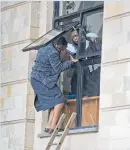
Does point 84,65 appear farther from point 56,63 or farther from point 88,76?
point 56,63

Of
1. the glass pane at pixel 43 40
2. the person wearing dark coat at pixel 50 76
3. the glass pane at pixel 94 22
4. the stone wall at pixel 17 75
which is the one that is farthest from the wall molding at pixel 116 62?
the stone wall at pixel 17 75

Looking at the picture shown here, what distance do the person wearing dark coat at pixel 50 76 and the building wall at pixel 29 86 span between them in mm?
458

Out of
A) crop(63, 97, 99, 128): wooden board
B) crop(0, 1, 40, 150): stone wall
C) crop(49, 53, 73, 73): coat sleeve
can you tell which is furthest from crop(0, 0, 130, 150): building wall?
crop(49, 53, 73, 73): coat sleeve

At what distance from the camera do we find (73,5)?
14.3 m

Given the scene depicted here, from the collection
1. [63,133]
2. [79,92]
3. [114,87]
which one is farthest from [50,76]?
[114,87]

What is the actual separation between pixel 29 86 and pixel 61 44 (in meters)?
0.99

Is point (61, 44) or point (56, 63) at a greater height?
point (61, 44)

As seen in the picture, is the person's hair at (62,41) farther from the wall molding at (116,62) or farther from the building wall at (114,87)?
the wall molding at (116,62)

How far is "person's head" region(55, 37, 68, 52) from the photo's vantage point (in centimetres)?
1370

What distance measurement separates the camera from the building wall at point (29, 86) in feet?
41.2

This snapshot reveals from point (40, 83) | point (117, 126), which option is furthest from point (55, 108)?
point (117, 126)

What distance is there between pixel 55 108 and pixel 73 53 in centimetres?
96

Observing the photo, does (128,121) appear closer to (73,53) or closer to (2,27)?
(73,53)

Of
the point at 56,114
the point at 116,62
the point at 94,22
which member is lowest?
the point at 56,114
